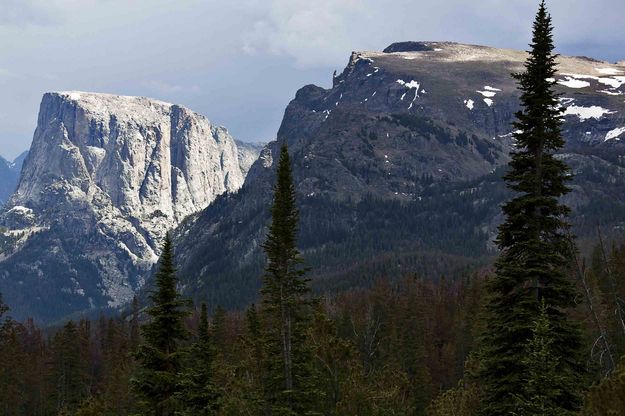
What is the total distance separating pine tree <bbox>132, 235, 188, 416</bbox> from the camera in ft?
123

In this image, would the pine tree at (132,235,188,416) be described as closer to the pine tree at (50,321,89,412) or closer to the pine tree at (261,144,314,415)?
the pine tree at (261,144,314,415)

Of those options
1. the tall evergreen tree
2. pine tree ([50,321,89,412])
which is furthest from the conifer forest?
pine tree ([50,321,89,412])

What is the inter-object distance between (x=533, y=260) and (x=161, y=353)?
69.6ft

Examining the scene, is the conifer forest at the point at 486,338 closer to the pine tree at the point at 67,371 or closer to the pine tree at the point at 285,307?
the pine tree at the point at 285,307

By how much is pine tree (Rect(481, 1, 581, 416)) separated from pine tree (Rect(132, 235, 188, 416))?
1832cm

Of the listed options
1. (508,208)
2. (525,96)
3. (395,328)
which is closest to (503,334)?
(508,208)

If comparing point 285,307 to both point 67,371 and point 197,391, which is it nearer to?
point 197,391

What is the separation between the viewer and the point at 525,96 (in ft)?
95.7

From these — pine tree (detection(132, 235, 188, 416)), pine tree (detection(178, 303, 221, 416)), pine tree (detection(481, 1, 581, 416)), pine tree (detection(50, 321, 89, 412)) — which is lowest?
pine tree (detection(50, 321, 89, 412))

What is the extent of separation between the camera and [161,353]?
3744 centimetres

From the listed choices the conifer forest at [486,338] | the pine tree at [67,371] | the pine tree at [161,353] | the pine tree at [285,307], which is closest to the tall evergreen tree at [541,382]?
the conifer forest at [486,338]

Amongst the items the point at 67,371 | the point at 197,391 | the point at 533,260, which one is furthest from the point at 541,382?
the point at 67,371

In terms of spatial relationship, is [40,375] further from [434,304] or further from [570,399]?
[570,399]

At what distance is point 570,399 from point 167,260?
959 inches
